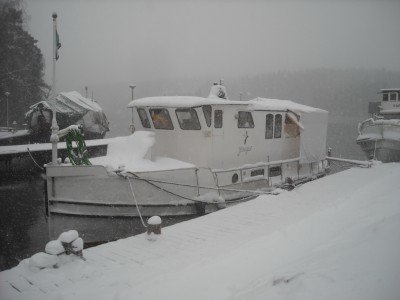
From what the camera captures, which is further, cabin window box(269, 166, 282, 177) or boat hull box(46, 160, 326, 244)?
cabin window box(269, 166, 282, 177)

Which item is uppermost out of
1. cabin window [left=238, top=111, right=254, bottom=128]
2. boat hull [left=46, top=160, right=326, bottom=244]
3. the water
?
cabin window [left=238, top=111, right=254, bottom=128]

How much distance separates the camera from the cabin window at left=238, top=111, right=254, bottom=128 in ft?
39.3

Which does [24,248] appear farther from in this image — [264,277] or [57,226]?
[264,277]

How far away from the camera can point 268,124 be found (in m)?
13.1

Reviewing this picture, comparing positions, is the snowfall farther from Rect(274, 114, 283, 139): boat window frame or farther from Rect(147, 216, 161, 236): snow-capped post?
Rect(274, 114, 283, 139): boat window frame

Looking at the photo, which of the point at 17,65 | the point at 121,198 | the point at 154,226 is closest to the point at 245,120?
the point at 121,198

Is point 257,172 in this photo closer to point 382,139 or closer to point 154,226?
point 154,226

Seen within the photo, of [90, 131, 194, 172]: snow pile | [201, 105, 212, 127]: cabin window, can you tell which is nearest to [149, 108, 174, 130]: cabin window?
[90, 131, 194, 172]: snow pile

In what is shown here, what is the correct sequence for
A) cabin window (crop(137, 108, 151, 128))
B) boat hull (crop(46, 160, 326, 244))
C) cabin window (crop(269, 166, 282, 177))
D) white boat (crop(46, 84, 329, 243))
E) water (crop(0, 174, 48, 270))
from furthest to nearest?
cabin window (crop(269, 166, 282, 177)) < cabin window (crop(137, 108, 151, 128)) < water (crop(0, 174, 48, 270)) < white boat (crop(46, 84, 329, 243)) < boat hull (crop(46, 160, 326, 244))

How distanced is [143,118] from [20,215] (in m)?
6.77

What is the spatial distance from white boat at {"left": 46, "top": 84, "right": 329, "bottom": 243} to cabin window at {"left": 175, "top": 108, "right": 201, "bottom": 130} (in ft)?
0.11

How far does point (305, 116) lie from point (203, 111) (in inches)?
214

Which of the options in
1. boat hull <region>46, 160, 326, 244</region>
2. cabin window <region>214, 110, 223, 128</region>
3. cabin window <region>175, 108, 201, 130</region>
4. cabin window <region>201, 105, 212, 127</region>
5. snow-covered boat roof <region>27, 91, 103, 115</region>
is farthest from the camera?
snow-covered boat roof <region>27, 91, 103, 115</region>

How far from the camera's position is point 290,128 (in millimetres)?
14359
